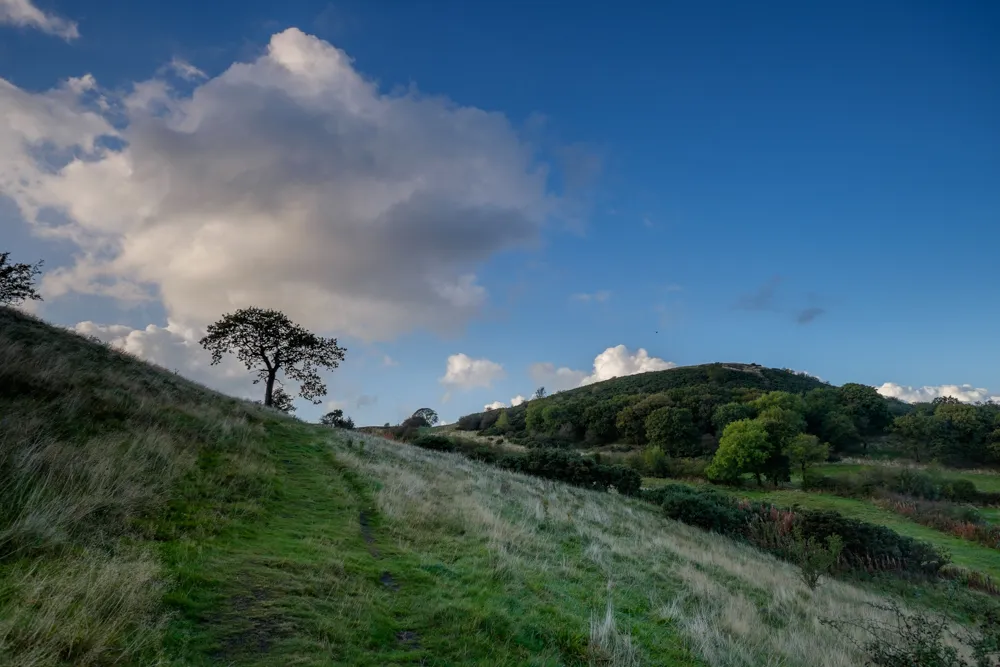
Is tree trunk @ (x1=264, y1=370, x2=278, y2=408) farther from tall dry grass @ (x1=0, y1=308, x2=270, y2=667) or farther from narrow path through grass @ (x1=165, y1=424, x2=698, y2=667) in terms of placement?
narrow path through grass @ (x1=165, y1=424, x2=698, y2=667)

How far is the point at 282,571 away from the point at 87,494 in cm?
287

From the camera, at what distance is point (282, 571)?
6500mm

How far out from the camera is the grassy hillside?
182 inches

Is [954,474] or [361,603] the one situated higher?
[954,474]

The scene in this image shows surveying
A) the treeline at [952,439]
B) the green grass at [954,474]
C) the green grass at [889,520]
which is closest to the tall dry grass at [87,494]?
the green grass at [889,520]

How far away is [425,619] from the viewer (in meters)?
6.22

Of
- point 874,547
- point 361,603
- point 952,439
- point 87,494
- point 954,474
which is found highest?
point 952,439

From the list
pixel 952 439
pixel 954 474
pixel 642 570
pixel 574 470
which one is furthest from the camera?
pixel 952 439

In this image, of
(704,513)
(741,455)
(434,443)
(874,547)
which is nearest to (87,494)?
(704,513)

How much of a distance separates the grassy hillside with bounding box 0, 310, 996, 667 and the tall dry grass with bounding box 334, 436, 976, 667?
3.2 inches

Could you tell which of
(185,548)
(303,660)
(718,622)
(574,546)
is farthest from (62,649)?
(574,546)

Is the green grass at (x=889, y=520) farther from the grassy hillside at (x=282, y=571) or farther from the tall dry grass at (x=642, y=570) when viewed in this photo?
the grassy hillside at (x=282, y=571)

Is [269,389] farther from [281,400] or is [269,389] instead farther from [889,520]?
[889,520]

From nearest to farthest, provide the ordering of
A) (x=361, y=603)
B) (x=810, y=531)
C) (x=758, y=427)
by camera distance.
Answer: (x=361, y=603)
(x=810, y=531)
(x=758, y=427)
